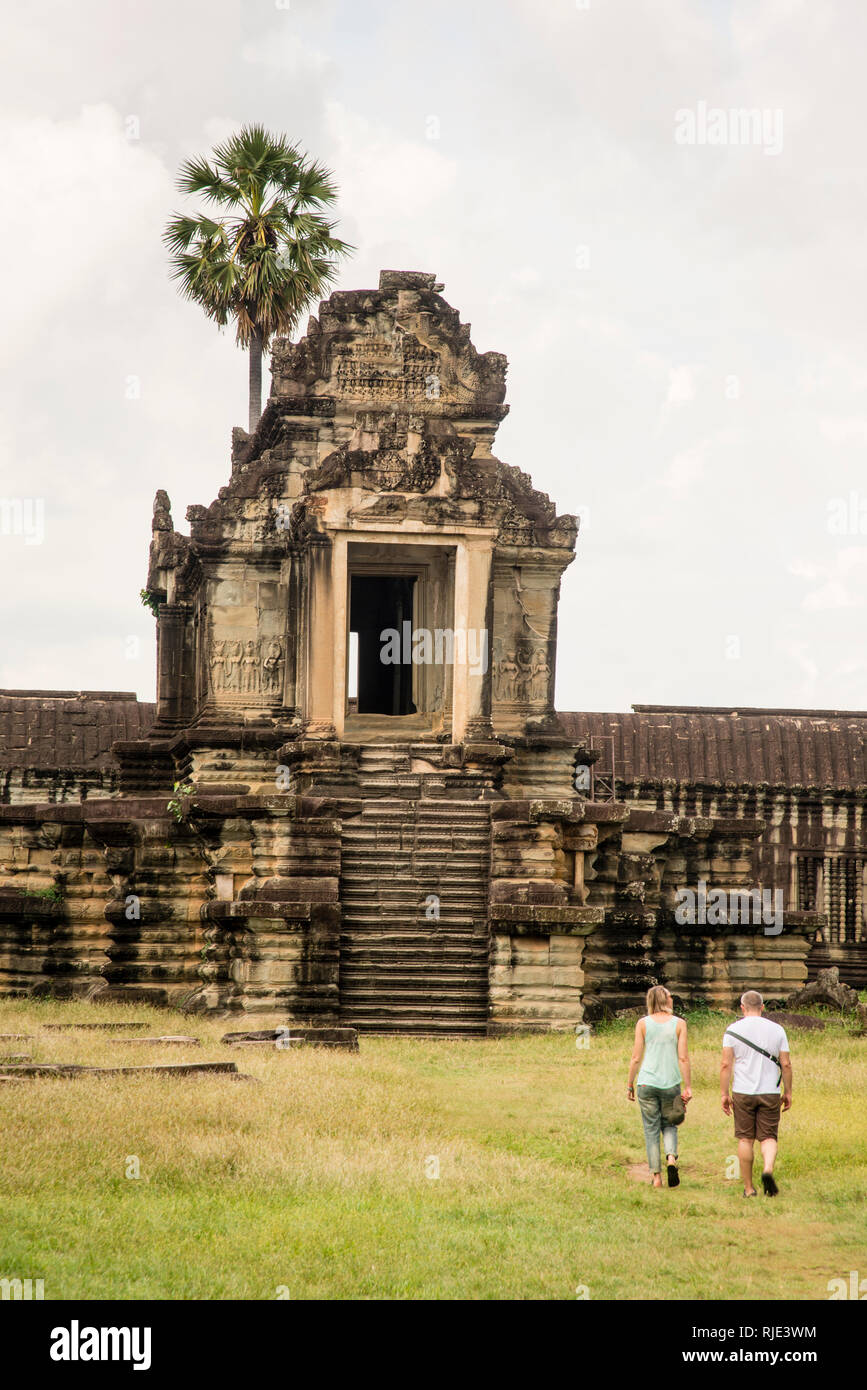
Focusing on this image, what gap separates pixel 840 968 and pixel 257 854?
1744 centimetres

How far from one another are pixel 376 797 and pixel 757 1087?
11.6 meters

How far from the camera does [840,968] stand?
34.0 metres

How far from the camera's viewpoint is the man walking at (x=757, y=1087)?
11.0 meters

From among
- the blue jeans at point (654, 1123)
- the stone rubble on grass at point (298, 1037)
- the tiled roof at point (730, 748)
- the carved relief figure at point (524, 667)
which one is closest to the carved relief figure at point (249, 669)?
the carved relief figure at point (524, 667)

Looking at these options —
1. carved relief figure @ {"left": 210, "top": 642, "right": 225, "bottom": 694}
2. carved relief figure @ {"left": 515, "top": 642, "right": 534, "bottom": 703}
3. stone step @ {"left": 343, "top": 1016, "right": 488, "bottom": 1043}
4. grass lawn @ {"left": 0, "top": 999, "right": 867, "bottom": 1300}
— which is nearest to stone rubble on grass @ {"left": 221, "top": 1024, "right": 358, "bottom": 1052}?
grass lawn @ {"left": 0, "top": 999, "right": 867, "bottom": 1300}

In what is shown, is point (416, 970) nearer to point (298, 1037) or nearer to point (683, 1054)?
point (298, 1037)

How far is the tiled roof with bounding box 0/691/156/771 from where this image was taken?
32.5 m

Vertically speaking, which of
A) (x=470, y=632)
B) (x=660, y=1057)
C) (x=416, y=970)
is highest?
(x=470, y=632)

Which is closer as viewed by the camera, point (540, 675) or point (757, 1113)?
point (757, 1113)

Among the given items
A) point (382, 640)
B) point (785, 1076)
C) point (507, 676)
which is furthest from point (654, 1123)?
point (382, 640)

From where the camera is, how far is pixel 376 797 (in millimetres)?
22156

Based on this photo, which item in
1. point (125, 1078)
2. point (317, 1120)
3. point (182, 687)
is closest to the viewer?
point (317, 1120)
